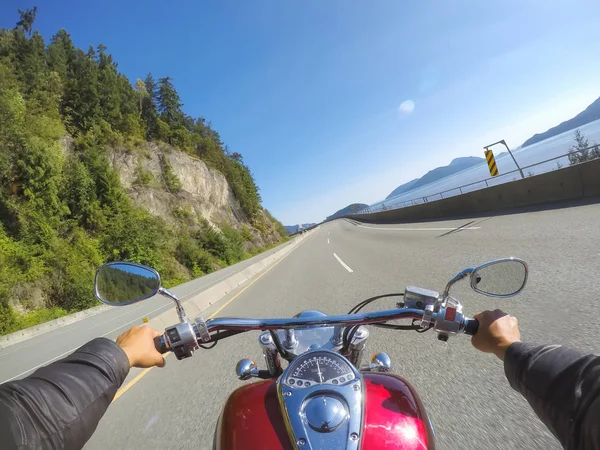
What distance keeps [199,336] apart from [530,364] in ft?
4.64

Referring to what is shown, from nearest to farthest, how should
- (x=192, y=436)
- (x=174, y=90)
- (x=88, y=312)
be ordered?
(x=192, y=436), (x=88, y=312), (x=174, y=90)

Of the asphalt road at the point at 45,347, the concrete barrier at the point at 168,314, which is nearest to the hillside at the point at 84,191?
the concrete barrier at the point at 168,314

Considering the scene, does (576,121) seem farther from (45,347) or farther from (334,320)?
(45,347)

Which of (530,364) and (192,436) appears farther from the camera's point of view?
(192,436)

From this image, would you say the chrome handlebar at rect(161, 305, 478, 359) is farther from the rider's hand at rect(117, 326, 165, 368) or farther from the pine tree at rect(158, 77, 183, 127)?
the pine tree at rect(158, 77, 183, 127)

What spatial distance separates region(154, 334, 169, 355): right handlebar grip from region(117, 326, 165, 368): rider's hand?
2 cm

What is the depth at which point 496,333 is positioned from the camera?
1347mm

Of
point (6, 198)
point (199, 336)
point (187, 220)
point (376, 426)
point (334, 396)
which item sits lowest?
point (376, 426)

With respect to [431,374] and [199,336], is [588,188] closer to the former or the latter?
[431,374]

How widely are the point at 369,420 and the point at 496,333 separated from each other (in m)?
0.65

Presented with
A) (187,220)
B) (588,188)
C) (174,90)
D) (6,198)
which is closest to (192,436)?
(588,188)

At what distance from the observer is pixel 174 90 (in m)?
55.0

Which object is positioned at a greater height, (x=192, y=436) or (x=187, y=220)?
(x=187, y=220)

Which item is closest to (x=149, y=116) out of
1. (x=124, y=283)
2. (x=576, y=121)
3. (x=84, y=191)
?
(x=84, y=191)
